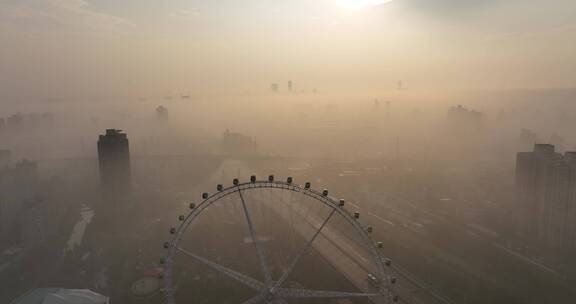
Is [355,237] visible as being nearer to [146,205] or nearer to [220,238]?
[220,238]

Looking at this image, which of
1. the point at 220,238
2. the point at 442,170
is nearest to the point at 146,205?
the point at 220,238

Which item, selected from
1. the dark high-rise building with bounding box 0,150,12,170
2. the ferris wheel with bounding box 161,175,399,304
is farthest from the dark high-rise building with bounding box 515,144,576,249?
the dark high-rise building with bounding box 0,150,12,170

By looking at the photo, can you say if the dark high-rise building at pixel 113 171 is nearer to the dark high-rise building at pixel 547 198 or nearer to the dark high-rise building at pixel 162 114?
the dark high-rise building at pixel 547 198

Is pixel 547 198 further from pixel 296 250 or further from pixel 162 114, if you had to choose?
pixel 162 114

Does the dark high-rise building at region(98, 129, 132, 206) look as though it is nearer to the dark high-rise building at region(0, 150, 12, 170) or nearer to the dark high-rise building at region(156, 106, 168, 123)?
the dark high-rise building at region(0, 150, 12, 170)

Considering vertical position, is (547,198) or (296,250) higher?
(547,198)

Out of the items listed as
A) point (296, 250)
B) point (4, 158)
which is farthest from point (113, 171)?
point (4, 158)
